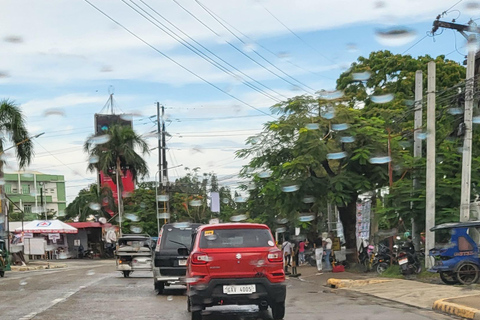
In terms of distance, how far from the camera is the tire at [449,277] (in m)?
17.9

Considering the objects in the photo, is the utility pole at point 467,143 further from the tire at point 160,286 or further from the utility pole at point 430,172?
the tire at point 160,286

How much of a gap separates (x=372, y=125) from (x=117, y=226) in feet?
152

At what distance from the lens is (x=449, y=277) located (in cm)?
1830

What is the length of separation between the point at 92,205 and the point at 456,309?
60856mm

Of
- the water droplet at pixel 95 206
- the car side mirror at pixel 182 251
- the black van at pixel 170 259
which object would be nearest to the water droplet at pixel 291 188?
the black van at pixel 170 259

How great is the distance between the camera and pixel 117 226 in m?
68.3

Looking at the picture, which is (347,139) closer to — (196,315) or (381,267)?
(381,267)

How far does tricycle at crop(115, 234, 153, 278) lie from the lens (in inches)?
1069

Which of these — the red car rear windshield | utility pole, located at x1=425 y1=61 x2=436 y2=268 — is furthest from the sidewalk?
the red car rear windshield

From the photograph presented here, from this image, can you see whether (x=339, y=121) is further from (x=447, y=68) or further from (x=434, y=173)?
(x=447, y=68)

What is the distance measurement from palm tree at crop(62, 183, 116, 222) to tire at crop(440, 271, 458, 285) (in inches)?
2103

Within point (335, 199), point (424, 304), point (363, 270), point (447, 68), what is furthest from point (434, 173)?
point (447, 68)

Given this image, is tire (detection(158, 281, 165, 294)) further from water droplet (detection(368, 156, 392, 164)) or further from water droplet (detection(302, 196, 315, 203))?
water droplet (detection(368, 156, 392, 164))

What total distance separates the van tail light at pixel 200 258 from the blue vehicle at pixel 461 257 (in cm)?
897
